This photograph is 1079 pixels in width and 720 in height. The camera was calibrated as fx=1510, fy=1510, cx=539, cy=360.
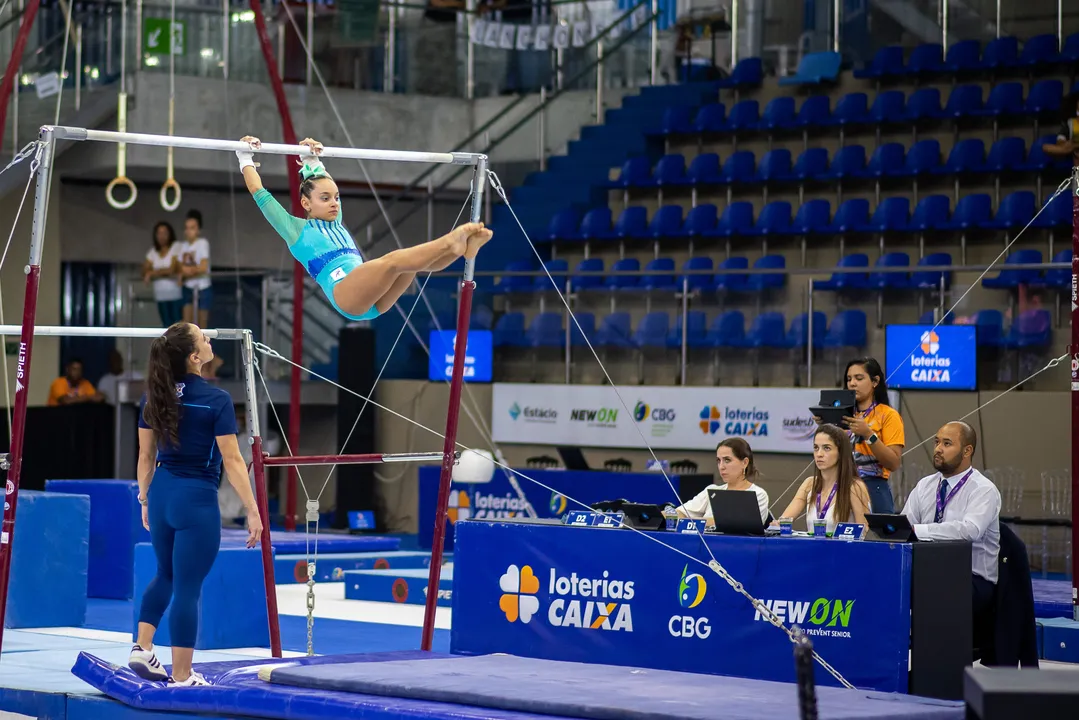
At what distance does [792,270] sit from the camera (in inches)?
495

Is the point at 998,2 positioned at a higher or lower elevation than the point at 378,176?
higher

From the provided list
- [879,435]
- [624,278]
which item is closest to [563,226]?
[624,278]

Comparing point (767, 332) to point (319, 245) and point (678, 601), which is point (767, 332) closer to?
point (678, 601)

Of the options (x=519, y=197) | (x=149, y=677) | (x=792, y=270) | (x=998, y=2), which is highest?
(x=998, y=2)

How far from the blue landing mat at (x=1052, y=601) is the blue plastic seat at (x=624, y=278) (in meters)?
5.09

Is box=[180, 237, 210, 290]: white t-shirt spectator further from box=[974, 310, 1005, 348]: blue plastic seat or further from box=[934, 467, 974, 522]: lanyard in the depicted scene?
box=[934, 467, 974, 522]: lanyard

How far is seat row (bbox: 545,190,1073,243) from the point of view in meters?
13.4

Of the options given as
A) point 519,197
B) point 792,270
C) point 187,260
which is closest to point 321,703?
point 792,270

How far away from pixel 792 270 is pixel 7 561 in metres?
7.56

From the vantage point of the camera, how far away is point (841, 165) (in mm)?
14781

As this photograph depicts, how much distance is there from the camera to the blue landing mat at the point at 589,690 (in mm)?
5234

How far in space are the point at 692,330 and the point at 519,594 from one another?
650 cm

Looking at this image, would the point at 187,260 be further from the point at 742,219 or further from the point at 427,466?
the point at 742,219

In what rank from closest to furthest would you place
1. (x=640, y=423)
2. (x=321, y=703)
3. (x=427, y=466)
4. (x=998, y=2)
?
(x=321, y=703) < (x=640, y=423) < (x=427, y=466) < (x=998, y=2)
